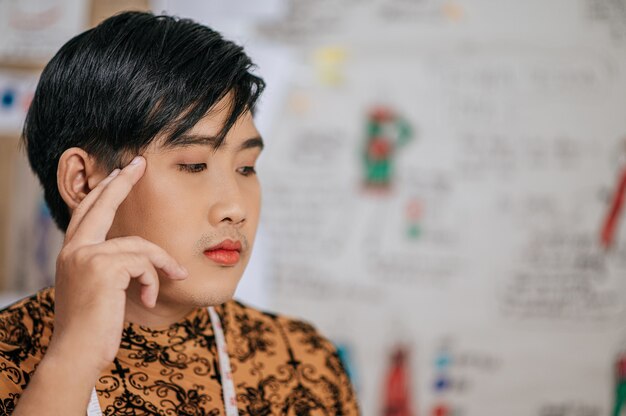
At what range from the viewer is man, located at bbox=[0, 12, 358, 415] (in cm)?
105

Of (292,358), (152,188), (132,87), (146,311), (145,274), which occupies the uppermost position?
(132,87)

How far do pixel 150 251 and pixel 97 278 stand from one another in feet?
0.30

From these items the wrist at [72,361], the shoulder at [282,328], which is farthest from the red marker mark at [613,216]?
the wrist at [72,361]

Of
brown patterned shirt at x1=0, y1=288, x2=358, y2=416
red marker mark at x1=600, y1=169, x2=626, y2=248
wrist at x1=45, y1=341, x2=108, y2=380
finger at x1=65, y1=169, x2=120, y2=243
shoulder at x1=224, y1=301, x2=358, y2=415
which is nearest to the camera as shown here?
wrist at x1=45, y1=341, x2=108, y2=380

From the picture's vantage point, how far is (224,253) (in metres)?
1.09

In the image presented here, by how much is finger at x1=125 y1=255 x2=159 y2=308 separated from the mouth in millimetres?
124

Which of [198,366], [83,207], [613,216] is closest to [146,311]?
[198,366]

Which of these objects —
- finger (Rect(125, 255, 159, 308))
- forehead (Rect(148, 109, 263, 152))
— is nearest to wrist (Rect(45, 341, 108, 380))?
finger (Rect(125, 255, 159, 308))

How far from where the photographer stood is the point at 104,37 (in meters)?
1.13

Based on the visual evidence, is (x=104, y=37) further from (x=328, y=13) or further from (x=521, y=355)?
(x=521, y=355)

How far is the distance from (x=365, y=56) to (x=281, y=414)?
1575 mm

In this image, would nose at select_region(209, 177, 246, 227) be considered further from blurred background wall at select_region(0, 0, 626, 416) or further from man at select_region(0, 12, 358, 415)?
blurred background wall at select_region(0, 0, 626, 416)

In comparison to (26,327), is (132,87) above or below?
above

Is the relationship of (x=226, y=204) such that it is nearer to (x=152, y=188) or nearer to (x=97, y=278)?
(x=152, y=188)
